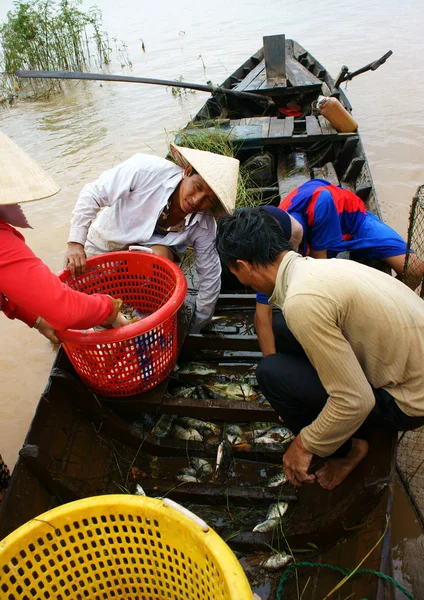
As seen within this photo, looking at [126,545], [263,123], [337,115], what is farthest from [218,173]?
[263,123]

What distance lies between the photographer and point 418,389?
1.67 metres

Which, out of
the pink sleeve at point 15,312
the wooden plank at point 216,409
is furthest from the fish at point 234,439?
the pink sleeve at point 15,312

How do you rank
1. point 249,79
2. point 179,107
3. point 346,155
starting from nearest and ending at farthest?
point 346,155 < point 249,79 < point 179,107

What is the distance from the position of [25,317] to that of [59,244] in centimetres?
397

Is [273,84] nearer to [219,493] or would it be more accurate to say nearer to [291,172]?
[291,172]

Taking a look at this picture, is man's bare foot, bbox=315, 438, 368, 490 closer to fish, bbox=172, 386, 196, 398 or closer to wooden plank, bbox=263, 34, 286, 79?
fish, bbox=172, 386, 196, 398

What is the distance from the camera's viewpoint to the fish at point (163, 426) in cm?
250

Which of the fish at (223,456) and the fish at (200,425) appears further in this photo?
the fish at (200,425)

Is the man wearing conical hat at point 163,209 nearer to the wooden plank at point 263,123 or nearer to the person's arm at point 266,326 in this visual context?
the person's arm at point 266,326

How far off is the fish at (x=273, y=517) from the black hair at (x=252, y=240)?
118 cm

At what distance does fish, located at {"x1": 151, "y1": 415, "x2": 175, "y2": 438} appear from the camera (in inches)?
98.3

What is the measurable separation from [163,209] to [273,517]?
6.30 feet

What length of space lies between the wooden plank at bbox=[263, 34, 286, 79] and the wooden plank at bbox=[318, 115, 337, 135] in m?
1.79

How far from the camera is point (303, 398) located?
191 cm
